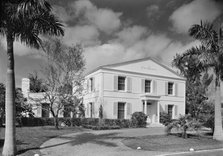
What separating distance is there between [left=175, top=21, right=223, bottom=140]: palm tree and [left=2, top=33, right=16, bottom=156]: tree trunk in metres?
9.98

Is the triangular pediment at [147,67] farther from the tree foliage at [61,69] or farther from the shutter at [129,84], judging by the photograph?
the tree foliage at [61,69]

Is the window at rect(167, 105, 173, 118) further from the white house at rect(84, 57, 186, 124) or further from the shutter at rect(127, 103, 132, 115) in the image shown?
the shutter at rect(127, 103, 132, 115)

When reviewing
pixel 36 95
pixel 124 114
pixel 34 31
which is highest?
pixel 34 31

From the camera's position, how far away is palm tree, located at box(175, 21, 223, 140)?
42.0 feet

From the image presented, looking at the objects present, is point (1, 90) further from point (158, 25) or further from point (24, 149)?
point (158, 25)

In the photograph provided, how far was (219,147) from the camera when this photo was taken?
11.1 meters

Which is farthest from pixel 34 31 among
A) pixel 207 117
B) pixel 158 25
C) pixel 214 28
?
pixel 207 117

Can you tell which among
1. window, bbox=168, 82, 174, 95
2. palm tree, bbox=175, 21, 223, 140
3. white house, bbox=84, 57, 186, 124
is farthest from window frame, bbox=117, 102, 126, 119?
palm tree, bbox=175, 21, 223, 140

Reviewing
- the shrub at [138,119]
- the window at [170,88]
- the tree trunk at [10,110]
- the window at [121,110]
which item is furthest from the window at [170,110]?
the tree trunk at [10,110]

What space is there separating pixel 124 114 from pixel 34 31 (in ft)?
53.4

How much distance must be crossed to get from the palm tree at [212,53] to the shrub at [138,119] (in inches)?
367

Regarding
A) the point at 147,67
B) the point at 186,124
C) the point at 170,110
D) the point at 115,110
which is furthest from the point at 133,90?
the point at 186,124

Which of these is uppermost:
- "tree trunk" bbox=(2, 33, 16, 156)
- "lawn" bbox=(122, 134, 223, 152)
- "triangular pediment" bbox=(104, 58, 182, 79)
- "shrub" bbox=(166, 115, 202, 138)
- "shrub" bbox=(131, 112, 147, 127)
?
"triangular pediment" bbox=(104, 58, 182, 79)

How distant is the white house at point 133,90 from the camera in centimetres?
2261
